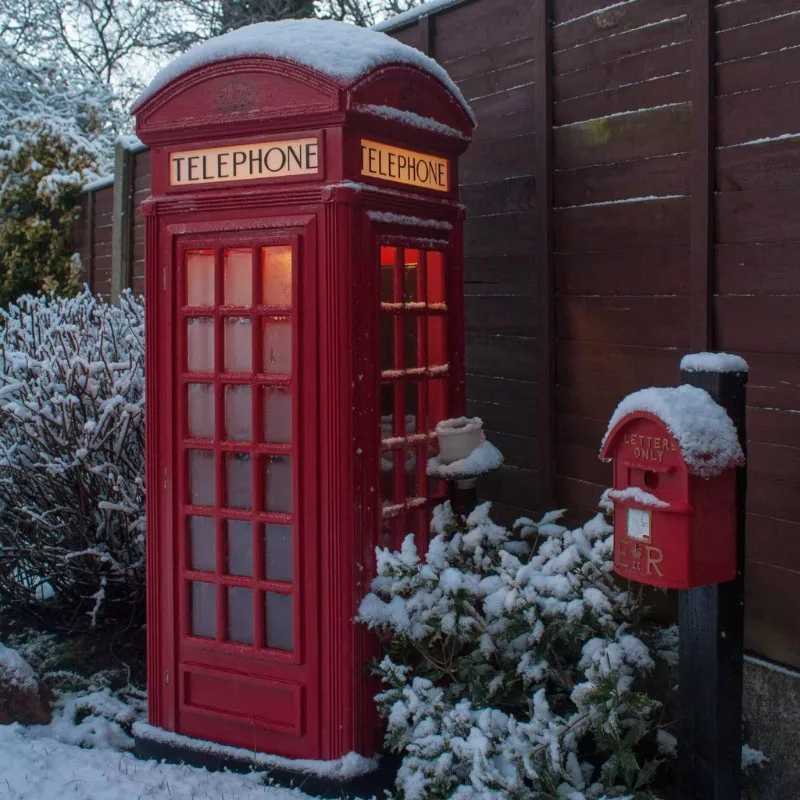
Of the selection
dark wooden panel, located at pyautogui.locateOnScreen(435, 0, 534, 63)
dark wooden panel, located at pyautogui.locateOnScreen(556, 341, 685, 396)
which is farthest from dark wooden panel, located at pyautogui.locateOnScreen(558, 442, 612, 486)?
dark wooden panel, located at pyautogui.locateOnScreen(435, 0, 534, 63)

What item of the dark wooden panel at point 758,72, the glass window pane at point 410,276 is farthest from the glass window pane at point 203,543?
the dark wooden panel at point 758,72

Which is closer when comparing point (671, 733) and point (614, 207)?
point (671, 733)

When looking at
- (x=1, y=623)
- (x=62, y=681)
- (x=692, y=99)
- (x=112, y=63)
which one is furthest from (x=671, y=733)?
(x=112, y=63)

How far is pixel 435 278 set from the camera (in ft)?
14.4

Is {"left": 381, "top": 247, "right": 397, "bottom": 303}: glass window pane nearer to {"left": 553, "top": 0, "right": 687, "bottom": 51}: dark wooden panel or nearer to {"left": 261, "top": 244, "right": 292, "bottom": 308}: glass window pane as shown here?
{"left": 261, "top": 244, "right": 292, "bottom": 308}: glass window pane

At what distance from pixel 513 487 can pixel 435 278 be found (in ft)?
4.29

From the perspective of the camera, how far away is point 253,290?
3.98m

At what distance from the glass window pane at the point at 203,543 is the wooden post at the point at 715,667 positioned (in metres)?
2.00

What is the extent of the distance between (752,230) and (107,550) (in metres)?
3.82

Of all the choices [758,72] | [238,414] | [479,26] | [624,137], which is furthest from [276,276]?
[479,26]

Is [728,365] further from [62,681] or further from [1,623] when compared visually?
[1,623]

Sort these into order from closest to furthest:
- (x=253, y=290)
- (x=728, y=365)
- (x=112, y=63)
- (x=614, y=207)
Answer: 1. (x=728, y=365)
2. (x=253, y=290)
3. (x=614, y=207)
4. (x=112, y=63)

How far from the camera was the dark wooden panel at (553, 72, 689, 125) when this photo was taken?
162 inches

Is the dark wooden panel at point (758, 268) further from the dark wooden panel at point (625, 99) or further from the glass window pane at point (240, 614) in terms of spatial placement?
the glass window pane at point (240, 614)
